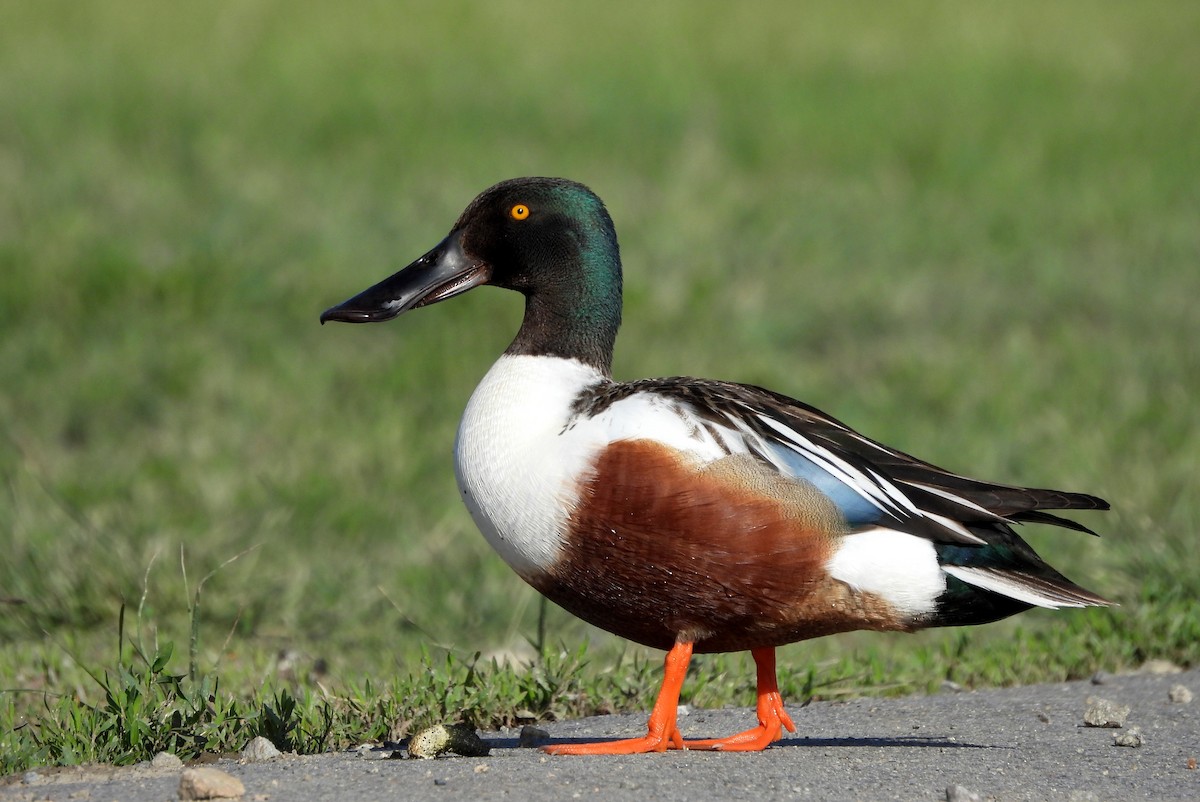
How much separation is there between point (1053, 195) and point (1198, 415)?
11.4ft

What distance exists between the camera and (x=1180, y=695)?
3.89 meters

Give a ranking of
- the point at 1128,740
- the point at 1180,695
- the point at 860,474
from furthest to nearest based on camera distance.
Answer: the point at 1180,695
the point at 1128,740
the point at 860,474

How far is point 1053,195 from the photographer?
10203 mm

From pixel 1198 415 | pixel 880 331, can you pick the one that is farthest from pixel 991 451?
pixel 880 331

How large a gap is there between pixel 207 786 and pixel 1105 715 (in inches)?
81.1

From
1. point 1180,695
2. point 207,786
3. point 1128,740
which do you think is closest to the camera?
point 207,786

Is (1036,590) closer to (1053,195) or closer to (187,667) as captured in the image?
(187,667)

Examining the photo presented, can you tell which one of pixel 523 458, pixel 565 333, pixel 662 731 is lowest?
pixel 662 731

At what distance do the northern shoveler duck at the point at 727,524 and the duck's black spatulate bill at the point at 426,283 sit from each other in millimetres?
466

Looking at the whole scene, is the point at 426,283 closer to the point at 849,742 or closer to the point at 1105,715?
the point at 849,742

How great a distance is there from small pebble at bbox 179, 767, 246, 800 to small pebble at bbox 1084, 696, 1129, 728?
1978 millimetres

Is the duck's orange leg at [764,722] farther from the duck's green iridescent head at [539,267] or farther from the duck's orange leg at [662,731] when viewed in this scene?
the duck's green iridescent head at [539,267]

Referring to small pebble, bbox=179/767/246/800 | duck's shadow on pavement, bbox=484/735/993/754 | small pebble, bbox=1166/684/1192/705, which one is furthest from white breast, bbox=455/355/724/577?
small pebble, bbox=1166/684/1192/705

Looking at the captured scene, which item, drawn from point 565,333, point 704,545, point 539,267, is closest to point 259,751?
Result: point 704,545
